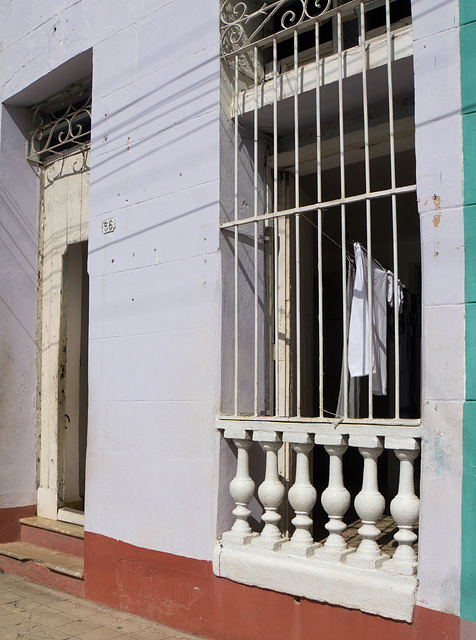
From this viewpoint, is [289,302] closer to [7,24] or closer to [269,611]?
[269,611]

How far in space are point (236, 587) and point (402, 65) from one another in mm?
2882

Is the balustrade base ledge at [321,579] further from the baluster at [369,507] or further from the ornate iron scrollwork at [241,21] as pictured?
the ornate iron scrollwork at [241,21]

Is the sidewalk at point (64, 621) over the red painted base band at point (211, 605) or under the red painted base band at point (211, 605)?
under

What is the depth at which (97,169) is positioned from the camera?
4781 millimetres

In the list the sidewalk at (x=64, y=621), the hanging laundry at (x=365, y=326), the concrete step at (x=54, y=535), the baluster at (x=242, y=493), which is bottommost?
the sidewalk at (x=64, y=621)

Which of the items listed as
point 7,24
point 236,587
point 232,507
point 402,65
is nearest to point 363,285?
point 402,65

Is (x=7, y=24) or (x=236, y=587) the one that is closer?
(x=236, y=587)

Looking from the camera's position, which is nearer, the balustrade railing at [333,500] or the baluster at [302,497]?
the balustrade railing at [333,500]

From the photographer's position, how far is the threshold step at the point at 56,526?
17.0ft

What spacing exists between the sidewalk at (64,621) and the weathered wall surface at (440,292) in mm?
1684

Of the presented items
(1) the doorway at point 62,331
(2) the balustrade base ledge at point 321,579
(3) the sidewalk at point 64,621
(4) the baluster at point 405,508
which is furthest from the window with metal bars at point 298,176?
(1) the doorway at point 62,331

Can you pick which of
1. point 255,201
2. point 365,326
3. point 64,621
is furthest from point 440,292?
point 64,621

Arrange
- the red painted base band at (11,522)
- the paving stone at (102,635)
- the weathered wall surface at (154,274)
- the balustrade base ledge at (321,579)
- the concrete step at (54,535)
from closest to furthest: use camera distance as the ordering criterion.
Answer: the balustrade base ledge at (321,579) → the paving stone at (102,635) → the weathered wall surface at (154,274) → the concrete step at (54,535) → the red painted base band at (11,522)

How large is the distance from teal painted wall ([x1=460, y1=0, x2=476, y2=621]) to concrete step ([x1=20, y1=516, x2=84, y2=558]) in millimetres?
3220
